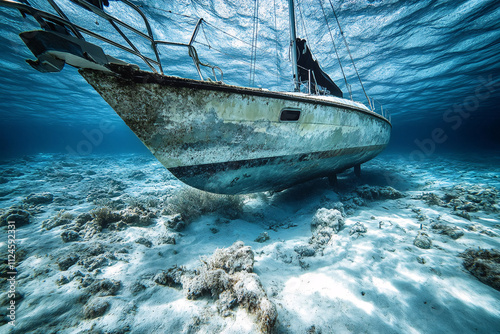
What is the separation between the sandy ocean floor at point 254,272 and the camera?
1.76 m

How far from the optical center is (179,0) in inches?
326

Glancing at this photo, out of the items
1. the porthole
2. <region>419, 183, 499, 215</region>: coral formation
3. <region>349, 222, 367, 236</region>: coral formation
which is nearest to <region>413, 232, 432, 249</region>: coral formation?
<region>349, 222, 367, 236</region>: coral formation

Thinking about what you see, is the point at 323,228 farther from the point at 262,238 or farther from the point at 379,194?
the point at 379,194

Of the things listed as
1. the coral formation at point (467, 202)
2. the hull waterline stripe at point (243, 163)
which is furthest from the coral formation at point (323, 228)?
the coral formation at point (467, 202)

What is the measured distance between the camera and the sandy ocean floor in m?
1.76

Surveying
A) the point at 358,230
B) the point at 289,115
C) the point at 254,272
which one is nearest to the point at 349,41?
the point at 289,115

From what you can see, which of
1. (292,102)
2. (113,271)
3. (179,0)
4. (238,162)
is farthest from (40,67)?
(179,0)

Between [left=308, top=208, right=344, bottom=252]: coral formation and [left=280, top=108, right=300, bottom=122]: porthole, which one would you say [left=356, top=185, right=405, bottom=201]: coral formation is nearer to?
[left=308, top=208, right=344, bottom=252]: coral formation

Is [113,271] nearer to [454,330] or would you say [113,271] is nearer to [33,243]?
[33,243]

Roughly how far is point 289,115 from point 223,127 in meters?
1.27

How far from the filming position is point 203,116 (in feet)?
8.14

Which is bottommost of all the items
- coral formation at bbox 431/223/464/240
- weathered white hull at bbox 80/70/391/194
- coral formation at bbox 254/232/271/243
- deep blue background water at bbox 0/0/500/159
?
coral formation at bbox 254/232/271/243

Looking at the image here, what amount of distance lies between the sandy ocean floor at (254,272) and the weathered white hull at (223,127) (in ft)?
4.02

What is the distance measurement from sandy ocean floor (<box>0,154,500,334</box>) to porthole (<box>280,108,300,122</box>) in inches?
80.3
